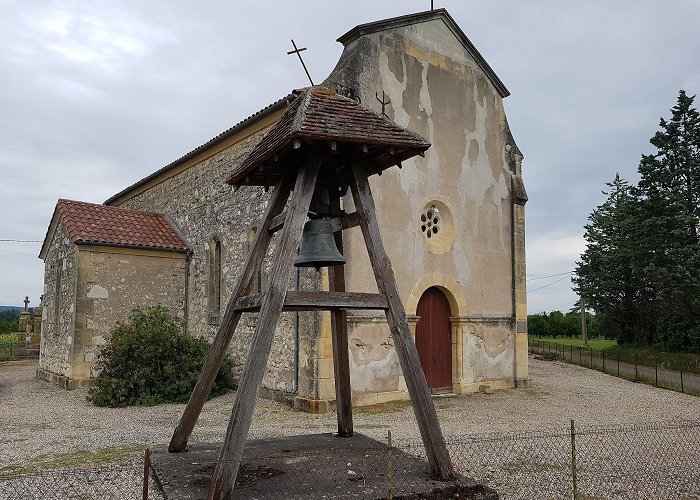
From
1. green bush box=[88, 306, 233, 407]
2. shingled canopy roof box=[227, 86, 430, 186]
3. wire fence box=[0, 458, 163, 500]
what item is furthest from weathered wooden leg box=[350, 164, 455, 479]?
green bush box=[88, 306, 233, 407]

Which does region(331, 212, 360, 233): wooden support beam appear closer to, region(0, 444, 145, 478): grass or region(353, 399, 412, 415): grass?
region(0, 444, 145, 478): grass

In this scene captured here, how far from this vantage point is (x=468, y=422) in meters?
10.1

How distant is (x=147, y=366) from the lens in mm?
12312

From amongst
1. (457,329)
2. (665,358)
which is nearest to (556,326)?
(665,358)

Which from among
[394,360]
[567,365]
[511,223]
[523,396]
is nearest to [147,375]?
[394,360]

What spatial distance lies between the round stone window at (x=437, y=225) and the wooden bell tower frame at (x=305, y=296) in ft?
23.5

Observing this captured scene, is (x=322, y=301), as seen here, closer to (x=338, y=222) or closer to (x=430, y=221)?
(x=338, y=222)

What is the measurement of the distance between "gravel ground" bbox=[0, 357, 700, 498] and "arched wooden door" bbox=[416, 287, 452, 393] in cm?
63

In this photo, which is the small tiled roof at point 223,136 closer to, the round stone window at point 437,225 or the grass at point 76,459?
the round stone window at point 437,225

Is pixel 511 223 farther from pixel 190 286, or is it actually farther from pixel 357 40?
pixel 190 286

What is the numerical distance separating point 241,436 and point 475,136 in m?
11.5

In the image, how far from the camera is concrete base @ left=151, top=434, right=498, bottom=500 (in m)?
4.42

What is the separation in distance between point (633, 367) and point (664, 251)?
16.6 ft

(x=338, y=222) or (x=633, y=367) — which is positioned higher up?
(x=338, y=222)
